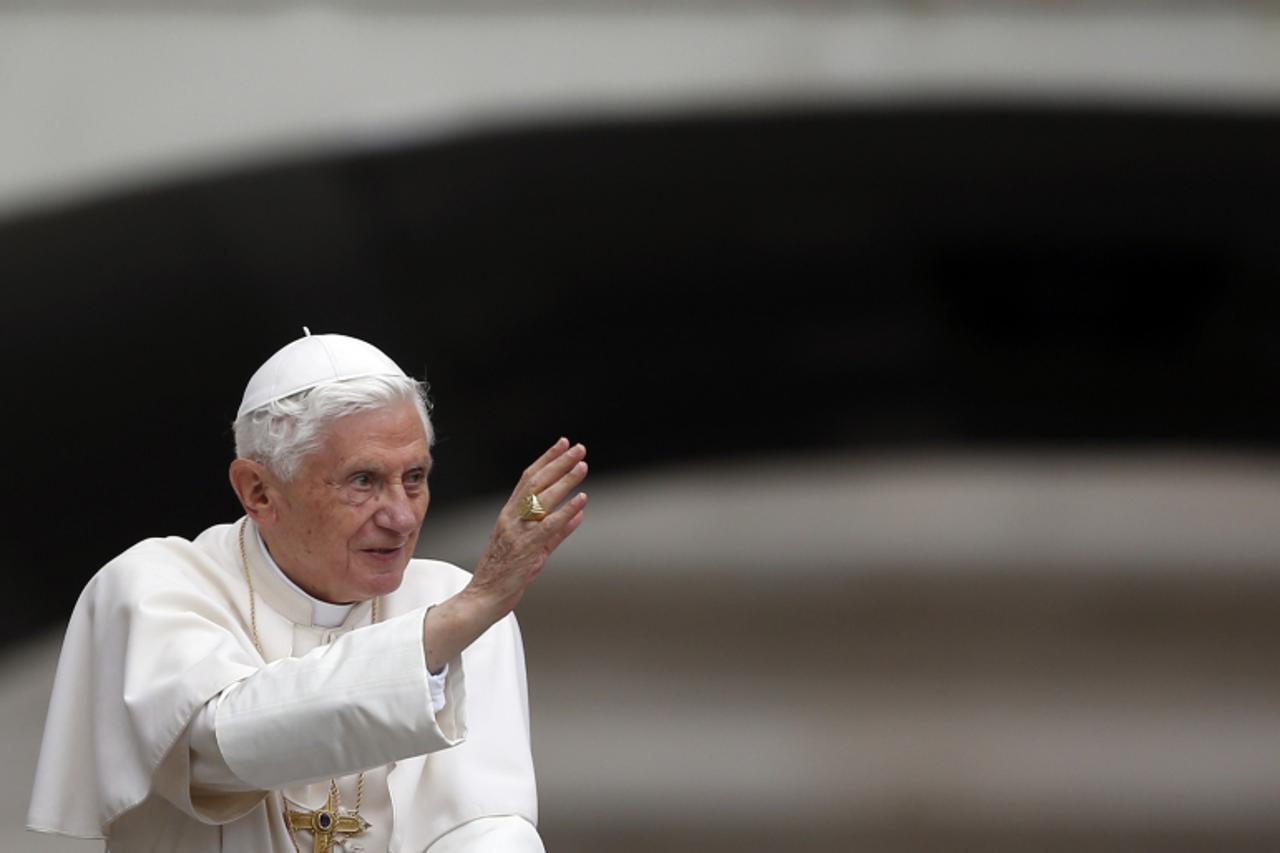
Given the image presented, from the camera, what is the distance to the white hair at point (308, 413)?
95.3 inches

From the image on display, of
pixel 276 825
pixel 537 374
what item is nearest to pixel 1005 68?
pixel 537 374

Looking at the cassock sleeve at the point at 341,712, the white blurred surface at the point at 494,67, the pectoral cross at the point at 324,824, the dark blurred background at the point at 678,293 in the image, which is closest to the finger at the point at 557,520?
the cassock sleeve at the point at 341,712

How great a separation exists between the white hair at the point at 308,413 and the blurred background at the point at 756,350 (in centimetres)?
239

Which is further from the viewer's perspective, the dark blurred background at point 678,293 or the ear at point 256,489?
the dark blurred background at point 678,293

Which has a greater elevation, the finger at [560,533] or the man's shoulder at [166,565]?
the man's shoulder at [166,565]

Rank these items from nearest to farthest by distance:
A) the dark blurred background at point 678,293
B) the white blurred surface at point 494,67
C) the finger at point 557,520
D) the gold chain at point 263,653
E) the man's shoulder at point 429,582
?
the finger at point 557,520, the gold chain at point 263,653, the man's shoulder at point 429,582, the dark blurred background at point 678,293, the white blurred surface at point 494,67

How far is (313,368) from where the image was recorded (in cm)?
246

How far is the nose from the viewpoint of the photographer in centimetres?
240

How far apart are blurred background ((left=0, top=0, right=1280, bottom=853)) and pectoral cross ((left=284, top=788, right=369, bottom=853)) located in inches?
87.4

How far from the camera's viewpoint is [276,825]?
2.50 metres

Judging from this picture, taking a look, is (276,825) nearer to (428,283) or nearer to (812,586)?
(428,283)

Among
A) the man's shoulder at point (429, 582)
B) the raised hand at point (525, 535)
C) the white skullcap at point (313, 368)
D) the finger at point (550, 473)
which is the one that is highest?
the white skullcap at point (313, 368)

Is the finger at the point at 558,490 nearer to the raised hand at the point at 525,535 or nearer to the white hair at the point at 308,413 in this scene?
the raised hand at the point at 525,535

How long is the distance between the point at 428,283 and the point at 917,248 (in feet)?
4.91
